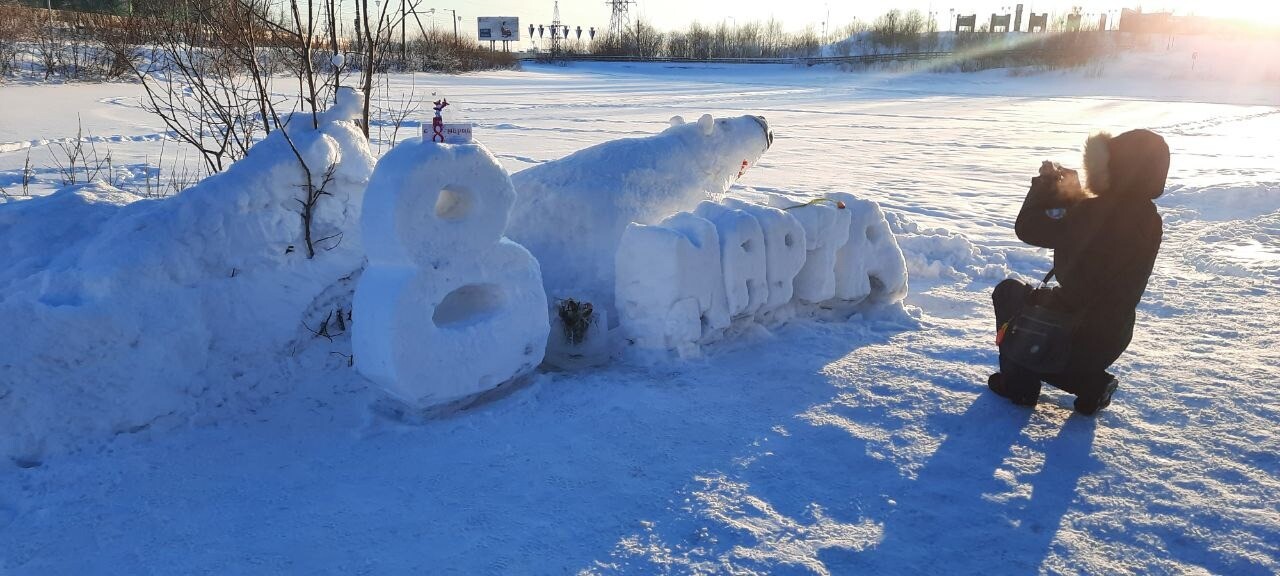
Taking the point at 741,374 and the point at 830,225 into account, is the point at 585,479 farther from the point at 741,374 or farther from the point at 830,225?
the point at 830,225

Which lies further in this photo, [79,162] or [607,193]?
[79,162]

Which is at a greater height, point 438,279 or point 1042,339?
point 438,279

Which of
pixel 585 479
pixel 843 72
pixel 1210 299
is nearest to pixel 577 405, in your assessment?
pixel 585 479

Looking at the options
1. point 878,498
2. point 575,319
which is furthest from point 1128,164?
point 575,319

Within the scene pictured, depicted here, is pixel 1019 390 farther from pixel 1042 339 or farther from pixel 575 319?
pixel 575 319

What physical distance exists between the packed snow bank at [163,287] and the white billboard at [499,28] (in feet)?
149

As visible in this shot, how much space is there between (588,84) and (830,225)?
2442 centimetres

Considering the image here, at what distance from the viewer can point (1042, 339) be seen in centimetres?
303

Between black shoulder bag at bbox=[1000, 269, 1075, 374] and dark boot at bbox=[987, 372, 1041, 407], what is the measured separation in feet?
0.52

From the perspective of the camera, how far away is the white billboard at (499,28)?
46.7m

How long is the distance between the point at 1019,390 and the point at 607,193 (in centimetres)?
228

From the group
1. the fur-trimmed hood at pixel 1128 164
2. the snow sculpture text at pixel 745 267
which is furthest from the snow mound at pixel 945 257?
the fur-trimmed hood at pixel 1128 164

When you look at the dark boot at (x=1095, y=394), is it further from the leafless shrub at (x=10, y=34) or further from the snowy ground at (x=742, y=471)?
the leafless shrub at (x=10, y=34)

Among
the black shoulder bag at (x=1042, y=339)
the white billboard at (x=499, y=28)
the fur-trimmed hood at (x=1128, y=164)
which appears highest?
the white billboard at (x=499, y=28)
